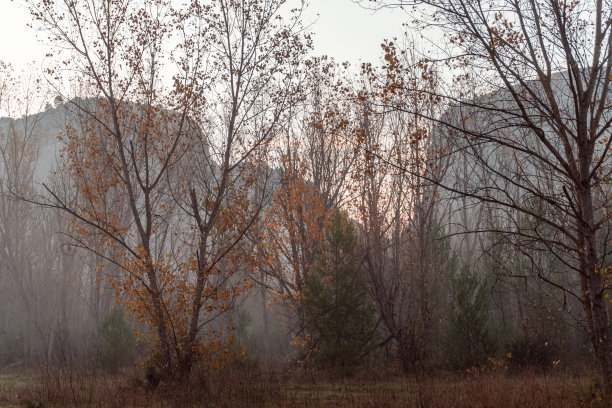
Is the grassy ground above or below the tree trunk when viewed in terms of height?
below

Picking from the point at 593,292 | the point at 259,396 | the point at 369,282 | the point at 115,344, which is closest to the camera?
the point at 593,292

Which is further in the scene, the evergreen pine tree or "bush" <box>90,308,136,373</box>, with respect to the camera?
"bush" <box>90,308,136,373</box>

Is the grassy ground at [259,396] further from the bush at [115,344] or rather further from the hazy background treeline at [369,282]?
the bush at [115,344]

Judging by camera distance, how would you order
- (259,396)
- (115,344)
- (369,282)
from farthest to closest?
(115,344), (369,282), (259,396)

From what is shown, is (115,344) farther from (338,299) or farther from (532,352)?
(532,352)

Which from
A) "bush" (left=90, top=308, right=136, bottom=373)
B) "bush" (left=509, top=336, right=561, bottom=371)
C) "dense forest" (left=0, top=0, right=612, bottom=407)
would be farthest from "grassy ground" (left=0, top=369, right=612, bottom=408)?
"bush" (left=90, top=308, right=136, bottom=373)

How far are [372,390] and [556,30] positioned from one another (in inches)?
268

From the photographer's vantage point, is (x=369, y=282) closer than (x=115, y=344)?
Yes

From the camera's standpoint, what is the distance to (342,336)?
42.9ft

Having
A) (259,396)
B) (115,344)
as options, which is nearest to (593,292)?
(259,396)

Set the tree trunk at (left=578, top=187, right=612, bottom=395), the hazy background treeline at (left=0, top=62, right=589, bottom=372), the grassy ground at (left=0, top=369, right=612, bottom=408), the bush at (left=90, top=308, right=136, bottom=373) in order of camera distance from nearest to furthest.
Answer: the tree trunk at (left=578, top=187, right=612, bottom=395), the grassy ground at (left=0, top=369, right=612, bottom=408), the hazy background treeline at (left=0, top=62, right=589, bottom=372), the bush at (left=90, top=308, right=136, bottom=373)

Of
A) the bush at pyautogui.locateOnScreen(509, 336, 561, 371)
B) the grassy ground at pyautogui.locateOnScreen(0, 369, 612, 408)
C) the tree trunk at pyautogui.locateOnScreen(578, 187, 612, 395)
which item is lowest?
the bush at pyautogui.locateOnScreen(509, 336, 561, 371)

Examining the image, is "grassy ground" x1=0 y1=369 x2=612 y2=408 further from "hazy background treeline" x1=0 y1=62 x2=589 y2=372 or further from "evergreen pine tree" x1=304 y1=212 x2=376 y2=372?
"evergreen pine tree" x1=304 y1=212 x2=376 y2=372

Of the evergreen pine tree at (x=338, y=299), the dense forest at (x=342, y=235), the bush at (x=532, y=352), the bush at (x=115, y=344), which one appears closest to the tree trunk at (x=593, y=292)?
the dense forest at (x=342, y=235)
